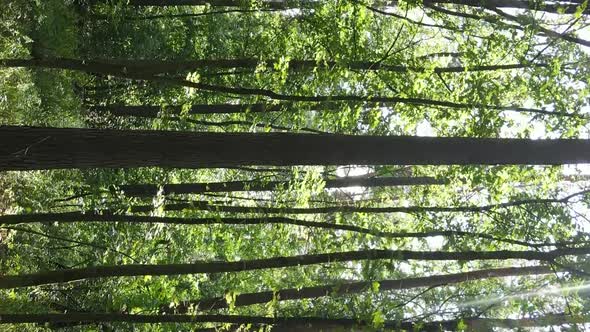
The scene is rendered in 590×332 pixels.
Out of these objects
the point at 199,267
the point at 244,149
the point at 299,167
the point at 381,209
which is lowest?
the point at 199,267

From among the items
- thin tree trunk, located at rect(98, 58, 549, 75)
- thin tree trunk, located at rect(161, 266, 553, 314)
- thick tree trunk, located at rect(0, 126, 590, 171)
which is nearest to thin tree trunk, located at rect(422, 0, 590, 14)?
thin tree trunk, located at rect(98, 58, 549, 75)

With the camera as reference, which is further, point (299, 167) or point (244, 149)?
point (299, 167)

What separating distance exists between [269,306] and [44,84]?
588 cm

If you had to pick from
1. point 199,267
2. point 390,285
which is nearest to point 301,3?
point 390,285

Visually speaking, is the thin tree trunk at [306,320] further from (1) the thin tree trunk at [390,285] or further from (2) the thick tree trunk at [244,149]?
(1) the thin tree trunk at [390,285]

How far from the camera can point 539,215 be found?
8875 millimetres

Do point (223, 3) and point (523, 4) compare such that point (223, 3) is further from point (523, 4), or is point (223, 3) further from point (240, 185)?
point (523, 4)

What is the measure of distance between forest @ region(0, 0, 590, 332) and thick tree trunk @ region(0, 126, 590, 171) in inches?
0.6

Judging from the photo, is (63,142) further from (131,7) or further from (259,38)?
(259,38)

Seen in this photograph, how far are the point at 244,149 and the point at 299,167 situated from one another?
5.56 meters

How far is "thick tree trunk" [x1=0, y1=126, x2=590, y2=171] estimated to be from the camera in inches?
183

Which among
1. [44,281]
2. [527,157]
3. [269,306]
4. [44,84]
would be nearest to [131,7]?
[44,84]

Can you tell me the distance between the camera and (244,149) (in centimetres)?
516

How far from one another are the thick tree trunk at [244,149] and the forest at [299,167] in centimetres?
1
